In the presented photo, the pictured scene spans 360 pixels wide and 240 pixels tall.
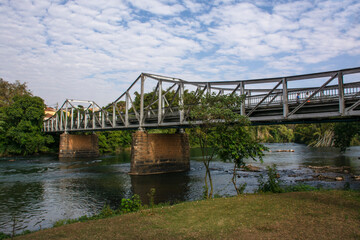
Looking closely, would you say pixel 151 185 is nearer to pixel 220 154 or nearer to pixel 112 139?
pixel 220 154

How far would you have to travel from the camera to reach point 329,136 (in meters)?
70.8

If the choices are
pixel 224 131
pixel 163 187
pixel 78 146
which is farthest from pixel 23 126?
pixel 224 131

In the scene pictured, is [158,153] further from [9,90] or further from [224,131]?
[9,90]

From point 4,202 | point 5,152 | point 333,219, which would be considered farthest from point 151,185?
point 5,152

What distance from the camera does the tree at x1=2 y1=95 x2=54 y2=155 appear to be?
187 ft

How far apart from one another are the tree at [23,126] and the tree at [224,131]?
178 feet

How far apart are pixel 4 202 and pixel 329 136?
7384 centimetres

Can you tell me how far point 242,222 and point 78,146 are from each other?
57180mm

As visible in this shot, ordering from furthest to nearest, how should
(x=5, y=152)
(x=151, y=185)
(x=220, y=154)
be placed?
(x=5, y=152), (x=151, y=185), (x=220, y=154)

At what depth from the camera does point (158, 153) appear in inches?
1262

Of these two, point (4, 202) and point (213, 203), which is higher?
point (213, 203)

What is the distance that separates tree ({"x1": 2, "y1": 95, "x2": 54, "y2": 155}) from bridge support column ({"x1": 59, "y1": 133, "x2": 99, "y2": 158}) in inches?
257

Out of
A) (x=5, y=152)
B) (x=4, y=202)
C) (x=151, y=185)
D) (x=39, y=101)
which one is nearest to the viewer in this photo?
(x=4, y=202)

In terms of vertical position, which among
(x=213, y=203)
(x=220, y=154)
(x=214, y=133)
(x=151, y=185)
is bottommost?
(x=151, y=185)
